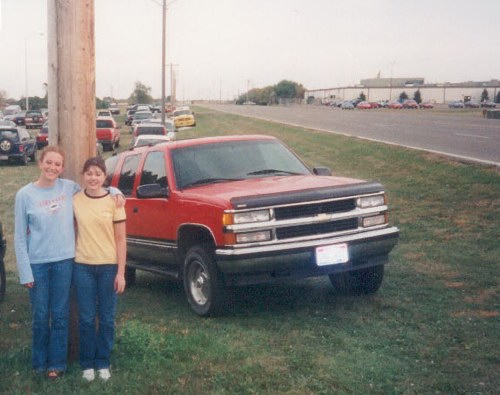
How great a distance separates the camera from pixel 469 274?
8.25 m

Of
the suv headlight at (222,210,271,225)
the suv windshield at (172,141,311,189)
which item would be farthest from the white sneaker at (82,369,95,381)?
the suv windshield at (172,141,311,189)

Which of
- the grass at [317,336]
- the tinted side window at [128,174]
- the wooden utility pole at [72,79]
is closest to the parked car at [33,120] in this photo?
the grass at [317,336]

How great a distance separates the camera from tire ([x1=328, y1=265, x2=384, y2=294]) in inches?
292

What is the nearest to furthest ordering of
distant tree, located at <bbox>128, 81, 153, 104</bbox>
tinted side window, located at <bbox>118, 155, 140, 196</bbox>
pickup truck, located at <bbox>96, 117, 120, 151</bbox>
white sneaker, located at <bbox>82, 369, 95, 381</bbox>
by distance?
white sneaker, located at <bbox>82, 369, 95, 381</bbox> → tinted side window, located at <bbox>118, 155, 140, 196</bbox> → pickup truck, located at <bbox>96, 117, 120, 151</bbox> → distant tree, located at <bbox>128, 81, 153, 104</bbox>

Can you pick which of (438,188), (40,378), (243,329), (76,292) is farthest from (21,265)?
(438,188)

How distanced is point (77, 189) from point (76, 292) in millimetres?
740

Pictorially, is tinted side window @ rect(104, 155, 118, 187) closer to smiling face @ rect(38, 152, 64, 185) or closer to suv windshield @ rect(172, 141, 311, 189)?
suv windshield @ rect(172, 141, 311, 189)

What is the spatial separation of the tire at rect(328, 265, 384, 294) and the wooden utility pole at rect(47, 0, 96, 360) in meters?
3.03

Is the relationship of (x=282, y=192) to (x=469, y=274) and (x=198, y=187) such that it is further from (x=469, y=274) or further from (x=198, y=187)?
(x=469, y=274)

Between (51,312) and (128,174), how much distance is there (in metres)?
3.76

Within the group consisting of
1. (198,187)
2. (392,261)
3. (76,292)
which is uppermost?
(198,187)

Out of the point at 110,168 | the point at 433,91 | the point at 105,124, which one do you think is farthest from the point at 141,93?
the point at 110,168

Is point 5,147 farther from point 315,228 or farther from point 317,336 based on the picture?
point 317,336

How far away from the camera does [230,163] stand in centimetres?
775
